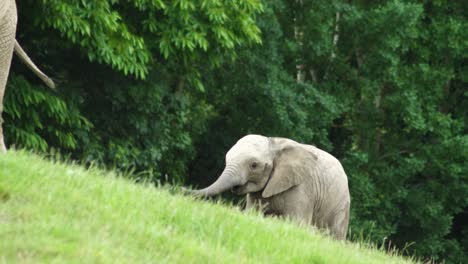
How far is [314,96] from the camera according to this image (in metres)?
30.8

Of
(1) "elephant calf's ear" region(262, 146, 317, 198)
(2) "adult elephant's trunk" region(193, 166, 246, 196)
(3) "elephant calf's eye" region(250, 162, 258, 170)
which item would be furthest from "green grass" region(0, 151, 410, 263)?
(1) "elephant calf's ear" region(262, 146, 317, 198)

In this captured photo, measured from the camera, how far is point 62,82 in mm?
23141

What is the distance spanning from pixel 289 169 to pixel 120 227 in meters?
7.32

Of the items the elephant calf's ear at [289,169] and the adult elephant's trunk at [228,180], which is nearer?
the adult elephant's trunk at [228,180]

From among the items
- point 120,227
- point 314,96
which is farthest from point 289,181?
point 314,96

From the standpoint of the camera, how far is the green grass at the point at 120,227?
729cm

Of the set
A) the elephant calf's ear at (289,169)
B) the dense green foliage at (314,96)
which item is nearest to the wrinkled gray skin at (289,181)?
the elephant calf's ear at (289,169)

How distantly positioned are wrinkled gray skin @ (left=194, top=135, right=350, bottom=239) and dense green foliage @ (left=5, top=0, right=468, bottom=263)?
25.7 ft

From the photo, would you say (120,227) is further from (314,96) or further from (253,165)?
(314,96)

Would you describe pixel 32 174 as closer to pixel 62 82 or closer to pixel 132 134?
pixel 62 82

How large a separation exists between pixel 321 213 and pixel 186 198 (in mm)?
5993

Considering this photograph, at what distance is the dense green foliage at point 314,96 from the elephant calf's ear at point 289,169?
25.9ft

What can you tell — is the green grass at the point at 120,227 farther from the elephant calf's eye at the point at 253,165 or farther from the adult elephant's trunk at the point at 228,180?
the elephant calf's eye at the point at 253,165

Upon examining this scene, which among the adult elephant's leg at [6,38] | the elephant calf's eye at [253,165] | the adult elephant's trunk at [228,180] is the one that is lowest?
the adult elephant's trunk at [228,180]
